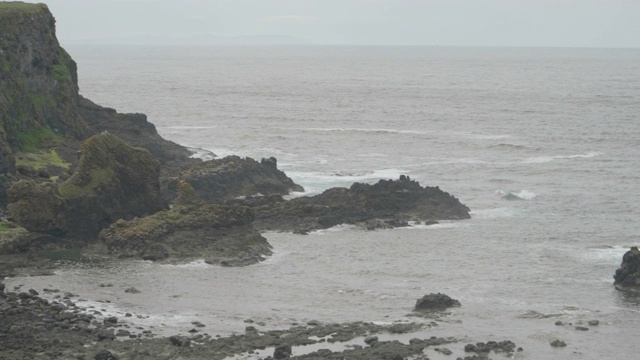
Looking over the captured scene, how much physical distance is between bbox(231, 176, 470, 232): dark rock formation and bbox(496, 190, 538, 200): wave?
27.0ft

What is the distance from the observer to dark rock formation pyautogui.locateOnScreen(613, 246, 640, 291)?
161ft

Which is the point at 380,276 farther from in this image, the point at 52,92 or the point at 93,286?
the point at 52,92

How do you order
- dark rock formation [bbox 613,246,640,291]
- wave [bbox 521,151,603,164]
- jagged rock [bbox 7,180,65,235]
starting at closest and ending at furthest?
dark rock formation [bbox 613,246,640,291], jagged rock [bbox 7,180,65,235], wave [bbox 521,151,603,164]

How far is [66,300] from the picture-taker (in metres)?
44.7

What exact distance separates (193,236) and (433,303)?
15.6 metres

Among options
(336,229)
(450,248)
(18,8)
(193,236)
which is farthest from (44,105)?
(450,248)

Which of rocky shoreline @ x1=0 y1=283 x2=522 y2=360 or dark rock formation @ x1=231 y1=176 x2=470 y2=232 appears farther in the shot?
dark rock formation @ x1=231 y1=176 x2=470 y2=232

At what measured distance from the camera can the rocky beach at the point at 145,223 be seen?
39.3 metres

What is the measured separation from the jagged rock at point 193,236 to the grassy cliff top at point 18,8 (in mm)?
29103

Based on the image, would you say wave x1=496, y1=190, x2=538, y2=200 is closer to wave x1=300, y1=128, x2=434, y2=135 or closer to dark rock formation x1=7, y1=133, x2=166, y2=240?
dark rock formation x1=7, y1=133, x2=166, y2=240

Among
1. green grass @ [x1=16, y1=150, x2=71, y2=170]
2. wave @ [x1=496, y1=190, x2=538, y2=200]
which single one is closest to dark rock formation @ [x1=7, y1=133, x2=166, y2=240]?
green grass @ [x1=16, y1=150, x2=71, y2=170]

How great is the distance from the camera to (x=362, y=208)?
6462 centimetres

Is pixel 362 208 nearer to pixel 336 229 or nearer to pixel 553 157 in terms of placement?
pixel 336 229

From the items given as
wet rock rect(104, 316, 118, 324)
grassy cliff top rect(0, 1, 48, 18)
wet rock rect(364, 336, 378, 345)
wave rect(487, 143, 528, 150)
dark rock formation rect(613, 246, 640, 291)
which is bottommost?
wave rect(487, 143, 528, 150)
